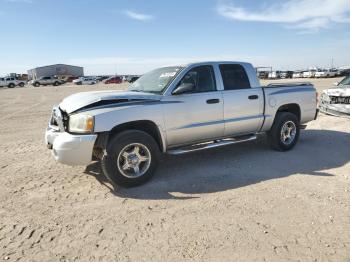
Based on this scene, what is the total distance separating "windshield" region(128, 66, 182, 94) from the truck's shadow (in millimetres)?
1391

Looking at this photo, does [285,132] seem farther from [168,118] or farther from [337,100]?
[337,100]

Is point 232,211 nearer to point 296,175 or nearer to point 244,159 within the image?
point 296,175

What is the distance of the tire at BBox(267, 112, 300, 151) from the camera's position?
21.8ft

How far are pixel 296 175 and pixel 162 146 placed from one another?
218cm

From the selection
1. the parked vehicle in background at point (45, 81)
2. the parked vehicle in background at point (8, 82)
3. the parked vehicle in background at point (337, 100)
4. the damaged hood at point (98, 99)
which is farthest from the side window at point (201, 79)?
the parked vehicle in background at point (8, 82)

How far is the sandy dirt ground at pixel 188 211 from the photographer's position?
3.24 m

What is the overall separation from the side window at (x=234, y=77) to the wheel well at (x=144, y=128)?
1604 mm

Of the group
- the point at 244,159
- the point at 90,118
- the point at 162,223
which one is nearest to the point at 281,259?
the point at 162,223

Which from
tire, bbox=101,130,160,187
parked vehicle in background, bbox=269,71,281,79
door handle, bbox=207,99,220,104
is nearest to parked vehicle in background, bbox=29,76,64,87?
parked vehicle in background, bbox=269,71,281,79

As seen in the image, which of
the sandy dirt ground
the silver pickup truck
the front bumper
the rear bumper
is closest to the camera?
the sandy dirt ground

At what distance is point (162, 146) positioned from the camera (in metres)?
5.25

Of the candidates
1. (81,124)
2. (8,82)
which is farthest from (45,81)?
(81,124)

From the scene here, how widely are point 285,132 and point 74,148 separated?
171 inches

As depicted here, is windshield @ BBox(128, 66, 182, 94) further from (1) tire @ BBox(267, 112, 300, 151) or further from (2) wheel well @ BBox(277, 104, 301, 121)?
(2) wheel well @ BBox(277, 104, 301, 121)
